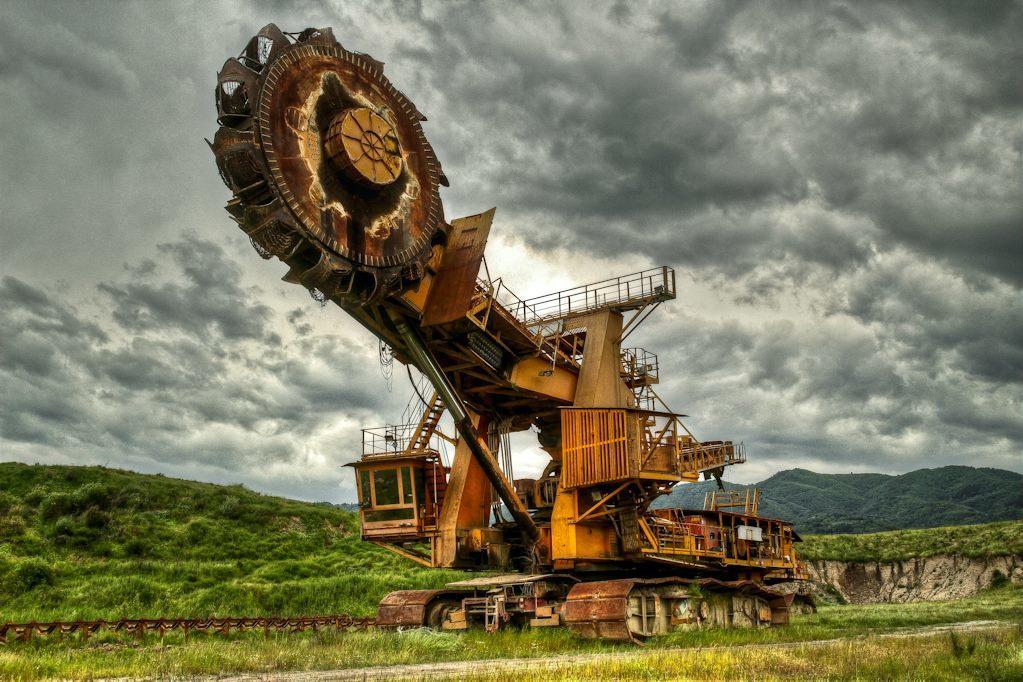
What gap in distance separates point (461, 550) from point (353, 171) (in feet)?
31.2

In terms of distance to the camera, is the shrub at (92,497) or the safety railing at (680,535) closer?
the safety railing at (680,535)

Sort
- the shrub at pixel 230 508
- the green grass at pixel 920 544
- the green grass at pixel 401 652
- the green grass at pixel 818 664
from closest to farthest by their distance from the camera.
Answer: the green grass at pixel 818 664 < the green grass at pixel 401 652 < the shrub at pixel 230 508 < the green grass at pixel 920 544

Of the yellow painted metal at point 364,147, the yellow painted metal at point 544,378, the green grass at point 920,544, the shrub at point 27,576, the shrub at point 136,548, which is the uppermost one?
the yellow painted metal at point 364,147

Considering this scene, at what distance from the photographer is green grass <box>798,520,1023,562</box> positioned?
129 ft

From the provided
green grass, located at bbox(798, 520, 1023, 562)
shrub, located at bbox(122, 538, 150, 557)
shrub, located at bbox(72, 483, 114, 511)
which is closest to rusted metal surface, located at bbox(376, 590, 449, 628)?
shrub, located at bbox(122, 538, 150, 557)

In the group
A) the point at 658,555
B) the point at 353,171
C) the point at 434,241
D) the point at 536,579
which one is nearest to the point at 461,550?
the point at 536,579

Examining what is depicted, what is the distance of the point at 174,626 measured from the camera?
18766 millimetres

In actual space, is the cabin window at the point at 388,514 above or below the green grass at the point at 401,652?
above

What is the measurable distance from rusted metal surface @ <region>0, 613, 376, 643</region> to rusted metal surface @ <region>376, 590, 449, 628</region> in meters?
1.43

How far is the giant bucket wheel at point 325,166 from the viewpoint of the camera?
1450 cm

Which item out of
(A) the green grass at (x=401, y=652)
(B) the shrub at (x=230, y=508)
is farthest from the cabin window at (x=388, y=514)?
(B) the shrub at (x=230, y=508)

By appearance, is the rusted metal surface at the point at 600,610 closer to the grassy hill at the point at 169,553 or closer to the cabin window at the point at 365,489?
the cabin window at the point at 365,489

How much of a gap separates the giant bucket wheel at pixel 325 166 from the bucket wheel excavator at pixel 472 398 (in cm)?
4

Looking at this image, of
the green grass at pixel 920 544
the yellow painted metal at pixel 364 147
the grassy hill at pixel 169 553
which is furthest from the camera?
the green grass at pixel 920 544
